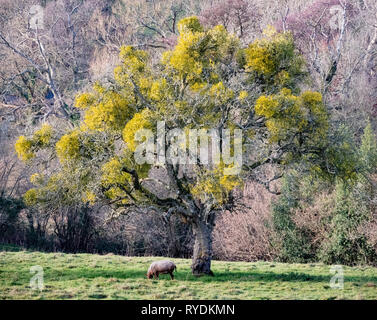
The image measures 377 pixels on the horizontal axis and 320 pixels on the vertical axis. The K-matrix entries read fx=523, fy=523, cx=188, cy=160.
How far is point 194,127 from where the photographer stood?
14812mm

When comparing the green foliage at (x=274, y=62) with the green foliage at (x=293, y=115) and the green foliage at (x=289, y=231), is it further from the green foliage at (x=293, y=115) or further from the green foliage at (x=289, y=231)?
the green foliage at (x=289, y=231)

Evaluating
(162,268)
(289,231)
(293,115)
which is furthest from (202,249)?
(289,231)

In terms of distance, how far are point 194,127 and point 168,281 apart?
4405 millimetres

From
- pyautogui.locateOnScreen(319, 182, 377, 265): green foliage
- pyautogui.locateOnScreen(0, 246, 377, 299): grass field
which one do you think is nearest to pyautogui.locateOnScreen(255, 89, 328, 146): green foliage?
pyautogui.locateOnScreen(0, 246, 377, 299): grass field

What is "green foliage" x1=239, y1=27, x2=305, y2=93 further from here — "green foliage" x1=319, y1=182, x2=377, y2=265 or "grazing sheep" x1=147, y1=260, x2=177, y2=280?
"green foliage" x1=319, y1=182, x2=377, y2=265

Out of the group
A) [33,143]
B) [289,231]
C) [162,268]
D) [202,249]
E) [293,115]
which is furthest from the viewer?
[289,231]

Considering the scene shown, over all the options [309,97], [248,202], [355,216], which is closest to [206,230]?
[309,97]

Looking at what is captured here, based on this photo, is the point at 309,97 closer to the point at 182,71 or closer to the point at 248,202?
the point at 182,71

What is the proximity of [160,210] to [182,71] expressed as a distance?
13.7 ft

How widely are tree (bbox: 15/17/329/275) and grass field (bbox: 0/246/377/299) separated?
5.63ft

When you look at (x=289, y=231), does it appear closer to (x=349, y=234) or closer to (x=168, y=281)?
(x=349, y=234)

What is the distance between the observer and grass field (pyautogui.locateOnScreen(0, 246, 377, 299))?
13008 millimetres

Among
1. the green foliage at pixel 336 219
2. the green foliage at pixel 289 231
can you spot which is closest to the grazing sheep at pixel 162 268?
the green foliage at pixel 336 219

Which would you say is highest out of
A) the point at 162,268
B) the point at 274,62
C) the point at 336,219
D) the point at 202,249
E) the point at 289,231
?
the point at 274,62
